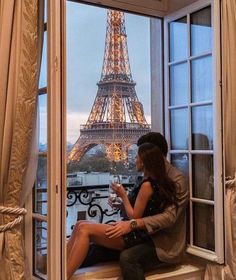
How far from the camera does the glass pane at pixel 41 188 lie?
189 cm

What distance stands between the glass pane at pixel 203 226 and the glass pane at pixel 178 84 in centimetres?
79

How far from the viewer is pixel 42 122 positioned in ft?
6.27

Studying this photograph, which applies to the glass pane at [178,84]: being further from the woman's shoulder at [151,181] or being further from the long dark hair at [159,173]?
the woman's shoulder at [151,181]

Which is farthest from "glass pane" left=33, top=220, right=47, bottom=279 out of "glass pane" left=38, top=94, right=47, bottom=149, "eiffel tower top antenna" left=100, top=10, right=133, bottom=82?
"eiffel tower top antenna" left=100, top=10, right=133, bottom=82

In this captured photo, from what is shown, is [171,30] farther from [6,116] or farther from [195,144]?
[6,116]

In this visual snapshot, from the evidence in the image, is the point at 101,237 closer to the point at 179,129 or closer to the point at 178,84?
the point at 179,129

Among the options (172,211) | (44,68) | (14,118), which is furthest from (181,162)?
(14,118)

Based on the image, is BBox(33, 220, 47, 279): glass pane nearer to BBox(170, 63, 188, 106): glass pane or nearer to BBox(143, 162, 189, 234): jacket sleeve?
BBox(143, 162, 189, 234): jacket sleeve

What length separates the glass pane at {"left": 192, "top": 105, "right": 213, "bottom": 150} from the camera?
2627 mm

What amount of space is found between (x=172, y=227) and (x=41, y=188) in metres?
1.08

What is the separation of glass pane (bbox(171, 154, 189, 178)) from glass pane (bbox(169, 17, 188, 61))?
0.74m

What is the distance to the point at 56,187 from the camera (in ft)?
5.82

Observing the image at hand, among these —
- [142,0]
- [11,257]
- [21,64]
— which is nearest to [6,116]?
[21,64]

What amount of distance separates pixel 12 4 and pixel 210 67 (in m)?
1.40
